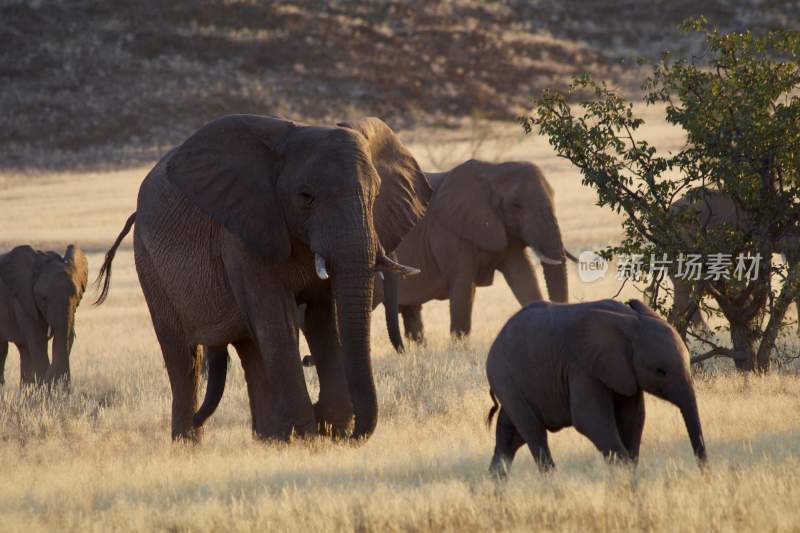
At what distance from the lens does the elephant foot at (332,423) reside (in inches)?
431

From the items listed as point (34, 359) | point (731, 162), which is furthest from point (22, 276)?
point (731, 162)

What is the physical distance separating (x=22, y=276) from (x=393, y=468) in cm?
890

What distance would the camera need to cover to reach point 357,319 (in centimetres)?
991

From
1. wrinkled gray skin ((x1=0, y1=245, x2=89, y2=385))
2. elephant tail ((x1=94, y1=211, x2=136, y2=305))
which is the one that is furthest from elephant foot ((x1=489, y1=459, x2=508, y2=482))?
wrinkled gray skin ((x1=0, y1=245, x2=89, y2=385))

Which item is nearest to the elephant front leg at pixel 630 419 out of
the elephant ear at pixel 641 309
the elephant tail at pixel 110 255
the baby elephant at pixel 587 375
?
the baby elephant at pixel 587 375

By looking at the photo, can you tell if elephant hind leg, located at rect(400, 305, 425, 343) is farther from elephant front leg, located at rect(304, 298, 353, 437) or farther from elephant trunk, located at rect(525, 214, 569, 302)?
elephant front leg, located at rect(304, 298, 353, 437)

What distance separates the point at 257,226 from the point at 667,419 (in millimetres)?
3575

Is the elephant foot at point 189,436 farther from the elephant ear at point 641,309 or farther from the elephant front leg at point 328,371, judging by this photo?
the elephant ear at point 641,309

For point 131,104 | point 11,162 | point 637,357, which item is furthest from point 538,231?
point 131,104

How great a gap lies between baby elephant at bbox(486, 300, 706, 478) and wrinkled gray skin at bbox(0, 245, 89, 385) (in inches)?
331

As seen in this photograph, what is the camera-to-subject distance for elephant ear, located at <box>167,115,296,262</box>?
405 inches

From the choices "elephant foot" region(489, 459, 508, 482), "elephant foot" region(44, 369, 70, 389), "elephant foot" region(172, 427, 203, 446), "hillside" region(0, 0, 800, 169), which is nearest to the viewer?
"elephant foot" region(489, 459, 508, 482)

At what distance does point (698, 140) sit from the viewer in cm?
1373

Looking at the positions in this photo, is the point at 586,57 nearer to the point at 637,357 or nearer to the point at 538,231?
the point at 538,231
